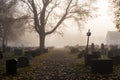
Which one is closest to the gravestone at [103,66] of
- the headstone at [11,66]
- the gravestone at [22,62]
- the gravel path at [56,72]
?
the gravel path at [56,72]

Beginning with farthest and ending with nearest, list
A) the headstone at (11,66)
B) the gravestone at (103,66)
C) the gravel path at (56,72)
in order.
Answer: the headstone at (11,66) → the gravestone at (103,66) → the gravel path at (56,72)

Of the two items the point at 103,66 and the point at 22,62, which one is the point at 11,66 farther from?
the point at 103,66

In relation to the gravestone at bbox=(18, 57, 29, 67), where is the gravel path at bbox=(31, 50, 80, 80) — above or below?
below

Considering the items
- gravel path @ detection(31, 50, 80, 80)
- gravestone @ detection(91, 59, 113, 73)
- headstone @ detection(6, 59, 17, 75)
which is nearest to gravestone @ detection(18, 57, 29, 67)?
gravel path @ detection(31, 50, 80, 80)

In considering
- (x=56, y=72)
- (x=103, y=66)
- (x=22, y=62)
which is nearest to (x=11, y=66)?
(x=56, y=72)

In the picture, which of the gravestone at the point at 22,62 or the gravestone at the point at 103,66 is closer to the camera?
the gravestone at the point at 103,66

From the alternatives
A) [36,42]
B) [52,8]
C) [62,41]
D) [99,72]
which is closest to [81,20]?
[52,8]

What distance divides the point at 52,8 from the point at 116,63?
30650 mm

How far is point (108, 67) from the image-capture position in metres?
16.0

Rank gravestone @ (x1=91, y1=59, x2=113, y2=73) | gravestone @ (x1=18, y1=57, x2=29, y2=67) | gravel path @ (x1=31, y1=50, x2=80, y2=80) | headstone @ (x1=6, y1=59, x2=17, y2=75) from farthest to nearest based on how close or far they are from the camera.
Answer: gravestone @ (x1=18, y1=57, x2=29, y2=67) < headstone @ (x1=6, y1=59, x2=17, y2=75) < gravestone @ (x1=91, y1=59, x2=113, y2=73) < gravel path @ (x1=31, y1=50, x2=80, y2=80)

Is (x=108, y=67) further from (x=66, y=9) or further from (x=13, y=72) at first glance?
(x=66, y=9)

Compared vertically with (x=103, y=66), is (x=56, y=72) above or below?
below

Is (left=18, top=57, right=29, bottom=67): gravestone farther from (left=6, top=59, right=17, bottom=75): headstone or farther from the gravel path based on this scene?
(left=6, top=59, right=17, bottom=75): headstone

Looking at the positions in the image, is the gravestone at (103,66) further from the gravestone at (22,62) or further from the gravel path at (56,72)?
the gravestone at (22,62)
